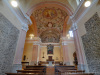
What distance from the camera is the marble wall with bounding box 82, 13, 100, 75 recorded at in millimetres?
3075

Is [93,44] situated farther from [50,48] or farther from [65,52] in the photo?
[50,48]

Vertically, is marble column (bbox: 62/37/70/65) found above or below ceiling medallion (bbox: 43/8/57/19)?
below

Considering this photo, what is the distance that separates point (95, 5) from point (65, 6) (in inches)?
123

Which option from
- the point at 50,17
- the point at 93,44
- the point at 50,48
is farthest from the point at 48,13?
the point at 50,48

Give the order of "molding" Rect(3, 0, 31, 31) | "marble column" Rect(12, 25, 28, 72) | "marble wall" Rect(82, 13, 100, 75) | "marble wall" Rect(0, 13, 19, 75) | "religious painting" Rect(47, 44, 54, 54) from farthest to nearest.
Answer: "religious painting" Rect(47, 44, 54, 54) → "marble column" Rect(12, 25, 28, 72) → "molding" Rect(3, 0, 31, 31) → "marble wall" Rect(0, 13, 19, 75) → "marble wall" Rect(82, 13, 100, 75)

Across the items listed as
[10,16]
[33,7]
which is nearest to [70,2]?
[33,7]

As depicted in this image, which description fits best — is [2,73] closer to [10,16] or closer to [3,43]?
[3,43]

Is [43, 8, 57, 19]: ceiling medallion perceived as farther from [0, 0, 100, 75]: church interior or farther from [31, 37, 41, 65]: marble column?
[31, 37, 41, 65]: marble column

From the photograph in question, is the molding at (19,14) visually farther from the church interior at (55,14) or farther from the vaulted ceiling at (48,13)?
the vaulted ceiling at (48,13)

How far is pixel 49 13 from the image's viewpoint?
9289 mm

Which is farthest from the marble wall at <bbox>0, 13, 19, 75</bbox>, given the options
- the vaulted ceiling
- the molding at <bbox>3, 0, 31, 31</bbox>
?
the vaulted ceiling

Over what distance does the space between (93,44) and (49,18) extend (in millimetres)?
7941

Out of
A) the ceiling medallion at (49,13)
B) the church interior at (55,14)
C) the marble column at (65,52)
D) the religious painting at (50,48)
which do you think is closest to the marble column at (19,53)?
the church interior at (55,14)

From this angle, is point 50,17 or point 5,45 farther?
point 50,17
